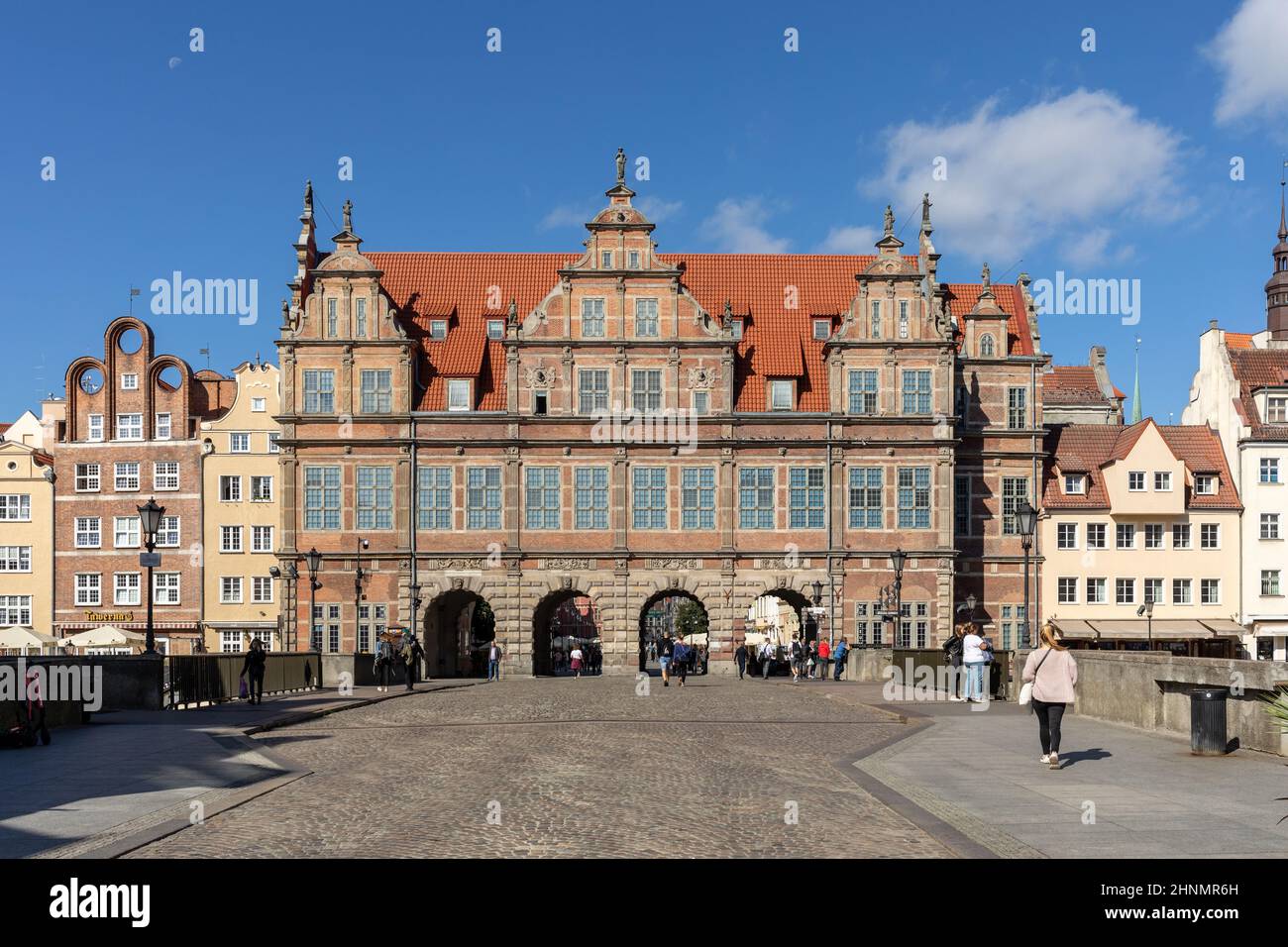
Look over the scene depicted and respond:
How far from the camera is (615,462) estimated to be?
57.8 m

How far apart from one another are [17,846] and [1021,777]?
1108 centimetres

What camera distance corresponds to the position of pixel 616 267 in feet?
188

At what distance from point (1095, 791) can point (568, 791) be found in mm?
5790

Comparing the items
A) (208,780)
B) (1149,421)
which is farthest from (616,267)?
(208,780)

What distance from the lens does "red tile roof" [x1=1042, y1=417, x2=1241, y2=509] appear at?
6216cm

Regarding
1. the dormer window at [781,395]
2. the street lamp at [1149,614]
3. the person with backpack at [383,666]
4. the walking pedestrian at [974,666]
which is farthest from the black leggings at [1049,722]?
the street lamp at [1149,614]

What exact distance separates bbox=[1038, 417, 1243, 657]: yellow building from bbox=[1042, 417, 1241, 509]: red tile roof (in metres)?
0.06

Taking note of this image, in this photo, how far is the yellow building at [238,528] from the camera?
2613 inches

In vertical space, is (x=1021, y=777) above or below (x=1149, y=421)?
below

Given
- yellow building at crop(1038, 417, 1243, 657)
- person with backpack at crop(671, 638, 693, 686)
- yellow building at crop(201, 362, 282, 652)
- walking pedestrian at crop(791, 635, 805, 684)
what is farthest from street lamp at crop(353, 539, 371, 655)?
yellow building at crop(1038, 417, 1243, 657)

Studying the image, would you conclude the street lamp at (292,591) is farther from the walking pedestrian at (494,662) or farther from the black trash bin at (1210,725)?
the black trash bin at (1210,725)

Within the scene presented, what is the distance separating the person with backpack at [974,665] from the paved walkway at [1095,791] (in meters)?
6.68

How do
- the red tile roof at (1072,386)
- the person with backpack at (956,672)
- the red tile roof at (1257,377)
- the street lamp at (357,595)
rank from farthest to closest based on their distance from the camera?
the red tile roof at (1072,386) → the red tile roof at (1257,377) → the street lamp at (357,595) → the person with backpack at (956,672)
